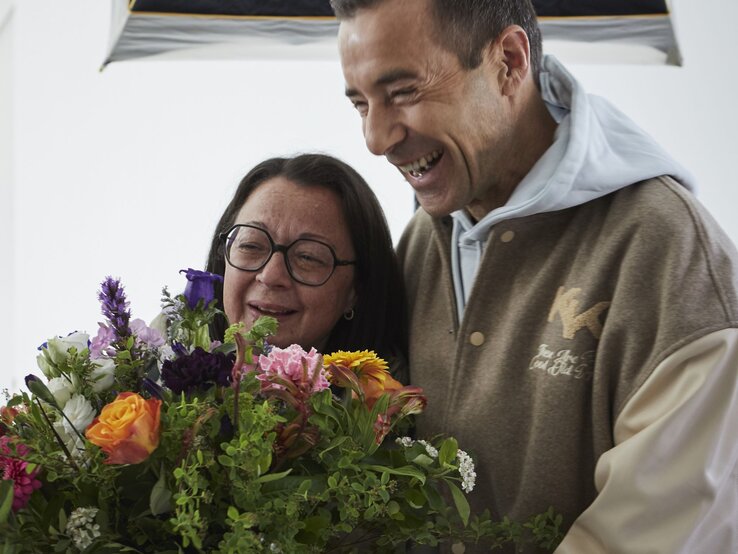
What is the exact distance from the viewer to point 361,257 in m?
1.74

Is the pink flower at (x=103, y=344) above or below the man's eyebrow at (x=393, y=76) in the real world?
below

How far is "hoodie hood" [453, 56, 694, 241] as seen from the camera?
1395mm

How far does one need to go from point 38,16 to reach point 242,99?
829 mm

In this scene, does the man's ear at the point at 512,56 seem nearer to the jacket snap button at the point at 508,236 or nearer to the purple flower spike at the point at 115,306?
the jacket snap button at the point at 508,236

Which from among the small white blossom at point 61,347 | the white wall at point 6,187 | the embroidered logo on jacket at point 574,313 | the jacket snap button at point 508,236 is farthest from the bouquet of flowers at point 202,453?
the white wall at point 6,187

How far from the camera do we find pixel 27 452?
1.02 meters

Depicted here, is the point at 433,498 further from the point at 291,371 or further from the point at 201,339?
the point at 201,339

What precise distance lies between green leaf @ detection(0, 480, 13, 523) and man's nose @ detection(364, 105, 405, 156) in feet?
2.60

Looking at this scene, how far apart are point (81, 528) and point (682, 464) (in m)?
0.76

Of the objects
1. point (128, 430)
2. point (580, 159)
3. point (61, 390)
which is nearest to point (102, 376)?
point (61, 390)

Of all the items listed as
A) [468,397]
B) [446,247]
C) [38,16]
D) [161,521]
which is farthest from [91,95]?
[161,521]

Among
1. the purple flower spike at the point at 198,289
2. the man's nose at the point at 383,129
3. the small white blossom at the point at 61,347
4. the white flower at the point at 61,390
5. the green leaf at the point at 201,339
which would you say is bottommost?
the white flower at the point at 61,390

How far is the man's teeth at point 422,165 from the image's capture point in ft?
4.99

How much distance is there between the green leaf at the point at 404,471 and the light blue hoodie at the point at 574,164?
53 cm
